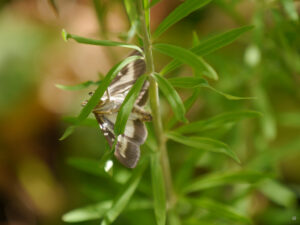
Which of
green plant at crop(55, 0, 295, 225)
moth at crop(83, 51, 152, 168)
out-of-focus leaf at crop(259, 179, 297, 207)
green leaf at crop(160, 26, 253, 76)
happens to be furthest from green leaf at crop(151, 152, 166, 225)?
out-of-focus leaf at crop(259, 179, 297, 207)

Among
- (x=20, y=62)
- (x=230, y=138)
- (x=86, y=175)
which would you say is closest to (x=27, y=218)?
(x=86, y=175)

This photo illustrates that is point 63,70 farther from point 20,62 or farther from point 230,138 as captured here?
point 230,138

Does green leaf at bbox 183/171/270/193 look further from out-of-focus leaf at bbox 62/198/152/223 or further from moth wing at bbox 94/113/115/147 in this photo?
moth wing at bbox 94/113/115/147

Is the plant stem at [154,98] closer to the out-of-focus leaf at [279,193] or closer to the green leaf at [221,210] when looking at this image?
the green leaf at [221,210]

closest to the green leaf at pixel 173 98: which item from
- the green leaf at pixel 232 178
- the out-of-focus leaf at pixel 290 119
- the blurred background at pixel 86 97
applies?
the green leaf at pixel 232 178

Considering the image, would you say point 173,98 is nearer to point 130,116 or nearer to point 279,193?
point 130,116

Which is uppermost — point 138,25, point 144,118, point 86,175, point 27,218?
point 138,25
